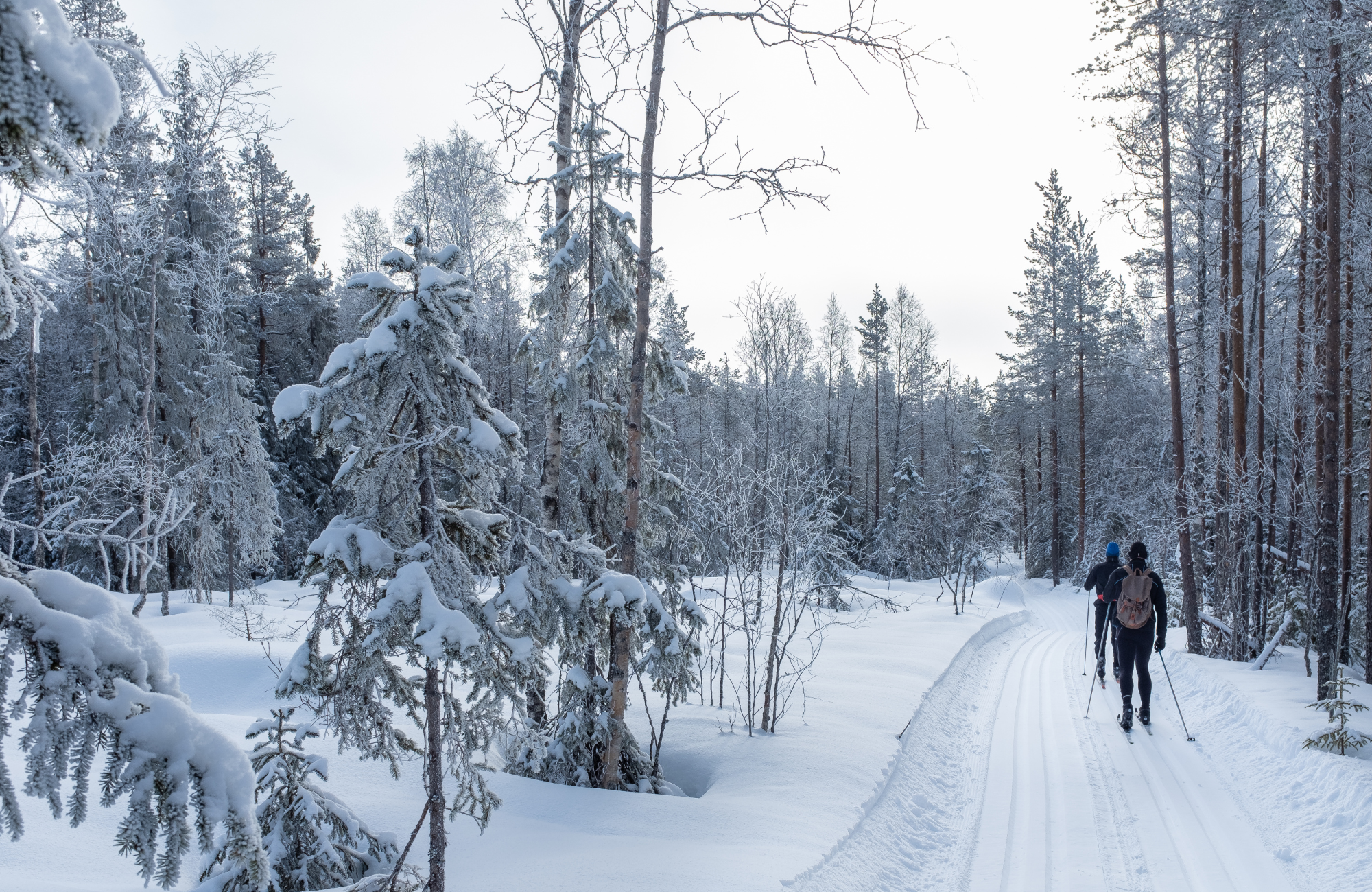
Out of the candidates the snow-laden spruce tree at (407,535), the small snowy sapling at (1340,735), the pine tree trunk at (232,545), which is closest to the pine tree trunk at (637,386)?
the snow-laden spruce tree at (407,535)

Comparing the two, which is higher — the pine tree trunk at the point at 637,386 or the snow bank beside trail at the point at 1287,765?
the pine tree trunk at the point at 637,386

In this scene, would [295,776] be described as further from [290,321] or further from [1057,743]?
[290,321]

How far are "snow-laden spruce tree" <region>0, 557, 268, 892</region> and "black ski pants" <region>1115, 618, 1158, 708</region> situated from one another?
902cm

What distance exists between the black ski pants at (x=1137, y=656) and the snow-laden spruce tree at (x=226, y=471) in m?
19.4

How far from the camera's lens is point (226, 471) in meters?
18.6

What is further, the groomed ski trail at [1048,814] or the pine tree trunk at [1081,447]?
the pine tree trunk at [1081,447]

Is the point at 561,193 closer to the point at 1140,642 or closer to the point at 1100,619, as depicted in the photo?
the point at 1140,642

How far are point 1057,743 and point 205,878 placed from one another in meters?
8.18

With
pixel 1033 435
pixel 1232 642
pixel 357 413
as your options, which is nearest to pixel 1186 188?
pixel 1232 642

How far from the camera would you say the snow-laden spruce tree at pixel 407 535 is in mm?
3945

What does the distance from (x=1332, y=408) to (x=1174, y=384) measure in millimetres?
3622

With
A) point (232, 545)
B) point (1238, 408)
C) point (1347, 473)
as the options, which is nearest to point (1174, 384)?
point (1238, 408)

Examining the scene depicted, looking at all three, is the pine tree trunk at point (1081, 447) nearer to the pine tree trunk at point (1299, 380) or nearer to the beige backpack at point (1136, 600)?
the pine tree trunk at point (1299, 380)

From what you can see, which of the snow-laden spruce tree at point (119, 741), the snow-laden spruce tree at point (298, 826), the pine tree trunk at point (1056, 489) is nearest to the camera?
the snow-laden spruce tree at point (119, 741)
